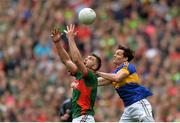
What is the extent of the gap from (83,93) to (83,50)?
10.5 metres

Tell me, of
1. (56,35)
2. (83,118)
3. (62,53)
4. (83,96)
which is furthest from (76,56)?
(83,118)

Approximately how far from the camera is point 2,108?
23016mm

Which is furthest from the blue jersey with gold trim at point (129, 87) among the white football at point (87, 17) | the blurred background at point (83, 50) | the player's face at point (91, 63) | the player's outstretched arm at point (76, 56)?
the blurred background at point (83, 50)

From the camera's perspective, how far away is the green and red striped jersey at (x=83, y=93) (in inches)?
592

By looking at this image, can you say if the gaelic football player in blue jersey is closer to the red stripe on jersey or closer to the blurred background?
the red stripe on jersey

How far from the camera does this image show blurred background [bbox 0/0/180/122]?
915 inches

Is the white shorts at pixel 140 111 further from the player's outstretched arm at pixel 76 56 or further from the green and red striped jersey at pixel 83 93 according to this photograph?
the player's outstretched arm at pixel 76 56

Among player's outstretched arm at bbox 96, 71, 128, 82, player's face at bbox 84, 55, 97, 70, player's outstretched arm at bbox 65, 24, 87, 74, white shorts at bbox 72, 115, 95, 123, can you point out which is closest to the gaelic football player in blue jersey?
player's outstretched arm at bbox 96, 71, 128, 82

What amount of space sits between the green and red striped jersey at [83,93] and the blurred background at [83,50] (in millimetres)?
6513

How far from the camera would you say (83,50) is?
25531 mm

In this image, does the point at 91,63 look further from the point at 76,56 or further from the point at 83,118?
the point at 83,118

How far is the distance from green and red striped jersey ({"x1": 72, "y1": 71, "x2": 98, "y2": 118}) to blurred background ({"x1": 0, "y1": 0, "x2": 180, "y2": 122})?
Answer: 21.4 ft

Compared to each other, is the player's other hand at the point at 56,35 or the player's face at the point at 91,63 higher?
the player's other hand at the point at 56,35

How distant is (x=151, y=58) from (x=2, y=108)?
164 inches
